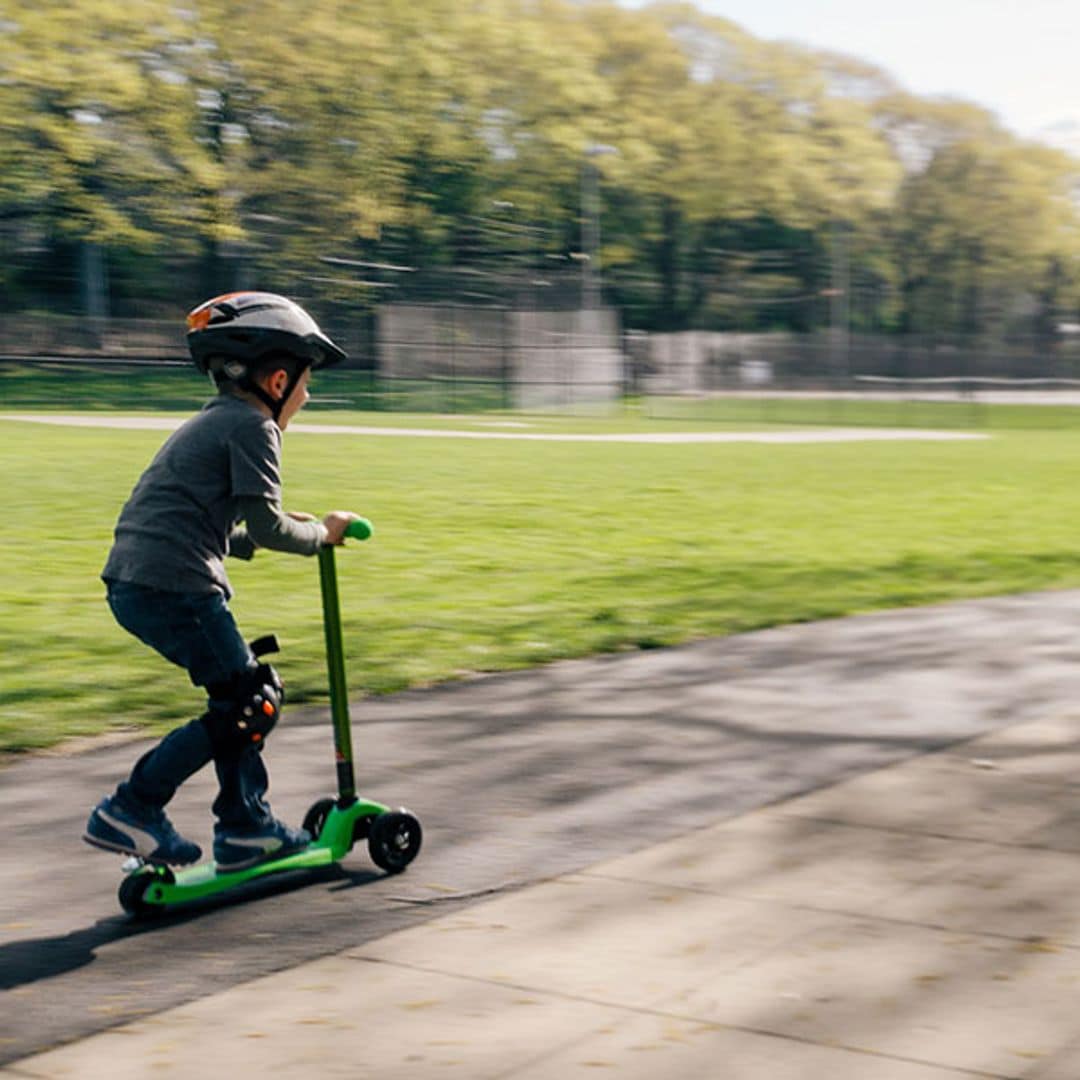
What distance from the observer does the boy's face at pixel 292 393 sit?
14.8 feet

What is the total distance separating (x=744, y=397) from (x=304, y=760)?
3964 centimetres

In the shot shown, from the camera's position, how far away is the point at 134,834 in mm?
4480

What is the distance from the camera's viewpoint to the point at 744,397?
4512 cm

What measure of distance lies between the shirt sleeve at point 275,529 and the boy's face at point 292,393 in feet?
0.76

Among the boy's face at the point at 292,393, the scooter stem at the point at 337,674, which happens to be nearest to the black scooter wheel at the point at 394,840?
the scooter stem at the point at 337,674

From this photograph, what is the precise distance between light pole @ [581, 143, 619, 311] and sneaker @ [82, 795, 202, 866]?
4835 centimetres

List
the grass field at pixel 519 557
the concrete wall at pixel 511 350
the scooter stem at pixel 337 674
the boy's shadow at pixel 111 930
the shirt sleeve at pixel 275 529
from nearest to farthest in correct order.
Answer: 1. the boy's shadow at pixel 111 930
2. the shirt sleeve at pixel 275 529
3. the scooter stem at pixel 337 674
4. the grass field at pixel 519 557
5. the concrete wall at pixel 511 350

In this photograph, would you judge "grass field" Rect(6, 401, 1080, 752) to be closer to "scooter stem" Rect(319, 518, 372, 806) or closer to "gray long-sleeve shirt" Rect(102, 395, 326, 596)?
"scooter stem" Rect(319, 518, 372, 806)

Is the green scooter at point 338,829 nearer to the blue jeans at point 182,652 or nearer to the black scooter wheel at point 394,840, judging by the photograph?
the black scooter wheel at point 394,840

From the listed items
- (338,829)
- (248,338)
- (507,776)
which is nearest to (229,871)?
(338,829)

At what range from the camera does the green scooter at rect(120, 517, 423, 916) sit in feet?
15.1

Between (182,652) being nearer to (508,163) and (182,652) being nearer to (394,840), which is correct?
(394,840)

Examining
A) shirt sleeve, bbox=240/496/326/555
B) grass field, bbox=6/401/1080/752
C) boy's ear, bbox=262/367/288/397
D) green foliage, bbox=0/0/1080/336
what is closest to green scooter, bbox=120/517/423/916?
shirt sleeve, bbox=240/496/326/555

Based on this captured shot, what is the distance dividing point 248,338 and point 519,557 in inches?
326
